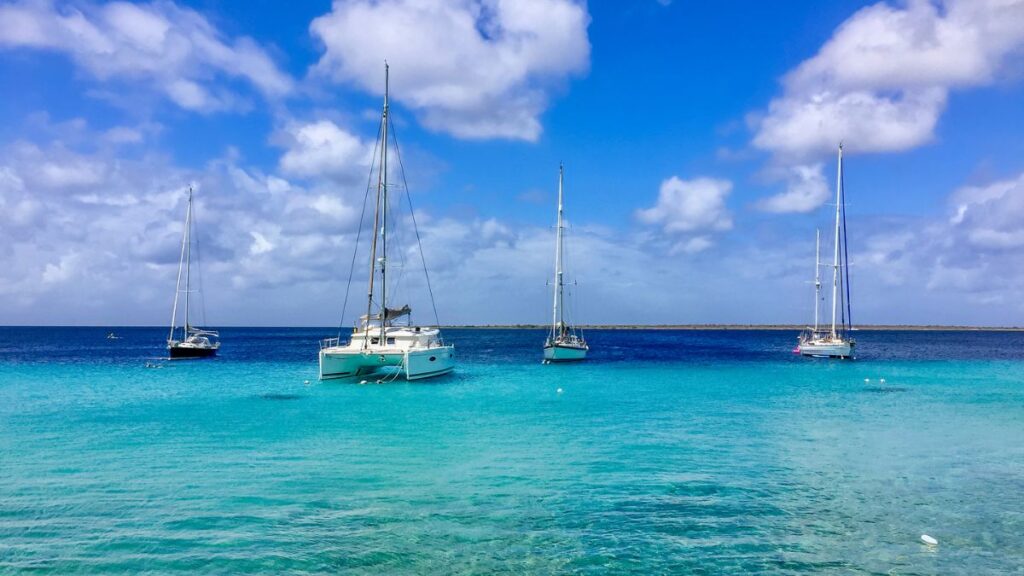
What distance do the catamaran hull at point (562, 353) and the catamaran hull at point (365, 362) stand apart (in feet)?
65.5

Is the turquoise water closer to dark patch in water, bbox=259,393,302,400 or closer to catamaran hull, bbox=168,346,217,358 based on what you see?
dark patch in water, bbox=259,393,302,400

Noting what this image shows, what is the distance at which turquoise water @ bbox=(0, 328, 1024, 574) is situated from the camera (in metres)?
10.6

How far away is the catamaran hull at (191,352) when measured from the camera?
6069 cm

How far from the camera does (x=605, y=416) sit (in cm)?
2581

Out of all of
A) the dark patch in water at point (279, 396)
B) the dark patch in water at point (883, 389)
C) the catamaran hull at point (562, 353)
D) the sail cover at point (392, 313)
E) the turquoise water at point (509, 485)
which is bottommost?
the dark patch in water at point (279, 396)

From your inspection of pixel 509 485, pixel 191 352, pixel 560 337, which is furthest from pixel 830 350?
pixel 191 352

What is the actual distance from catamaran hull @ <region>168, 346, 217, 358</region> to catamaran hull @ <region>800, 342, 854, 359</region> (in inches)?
2225

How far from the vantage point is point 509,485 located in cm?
1485

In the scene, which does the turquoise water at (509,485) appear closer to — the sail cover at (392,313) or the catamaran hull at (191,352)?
the sail cover at (392,313)

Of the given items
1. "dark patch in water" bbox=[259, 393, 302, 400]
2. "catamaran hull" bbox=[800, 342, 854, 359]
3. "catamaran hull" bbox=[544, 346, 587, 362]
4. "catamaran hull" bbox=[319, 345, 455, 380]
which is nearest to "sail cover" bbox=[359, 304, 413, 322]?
"catamaran hull" bbox=[319, 345, 455, 380]

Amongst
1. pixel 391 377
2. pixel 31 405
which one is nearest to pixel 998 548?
pixel 391 377

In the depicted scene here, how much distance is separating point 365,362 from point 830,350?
44.5 metres

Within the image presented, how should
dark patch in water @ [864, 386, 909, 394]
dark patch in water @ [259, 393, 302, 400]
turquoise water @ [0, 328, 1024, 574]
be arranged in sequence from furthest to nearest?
dark patch in water @ [864, 386, 909, 394] < dark patch in water @ [259, 393, 302, 400] < turquoise water @ [0, 328, 1024, 574]

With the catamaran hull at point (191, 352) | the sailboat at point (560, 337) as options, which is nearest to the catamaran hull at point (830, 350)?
the sailboat at point (560, 337)
